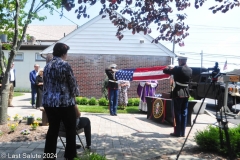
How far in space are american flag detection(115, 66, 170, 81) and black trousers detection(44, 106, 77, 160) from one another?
613 centimetres

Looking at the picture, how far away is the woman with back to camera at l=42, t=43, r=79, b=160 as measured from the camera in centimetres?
407

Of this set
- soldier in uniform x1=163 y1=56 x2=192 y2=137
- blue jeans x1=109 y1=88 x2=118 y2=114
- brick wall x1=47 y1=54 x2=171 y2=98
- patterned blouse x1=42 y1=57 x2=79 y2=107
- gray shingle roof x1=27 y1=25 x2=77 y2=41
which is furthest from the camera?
gray shingle roof x1=27 y1=25 x2=77 y2=41

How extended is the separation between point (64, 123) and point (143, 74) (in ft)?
21.5

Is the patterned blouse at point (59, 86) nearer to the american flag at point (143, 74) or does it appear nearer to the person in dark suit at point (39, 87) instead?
the american flag at point (143, 74)

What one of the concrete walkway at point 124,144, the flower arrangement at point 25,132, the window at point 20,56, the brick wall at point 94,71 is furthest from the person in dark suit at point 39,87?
the window at point 20,56

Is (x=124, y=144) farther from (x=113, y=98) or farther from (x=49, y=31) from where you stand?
(x=49, y=31)

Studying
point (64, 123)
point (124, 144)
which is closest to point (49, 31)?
point (124, 144)

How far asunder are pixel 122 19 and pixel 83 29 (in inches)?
479

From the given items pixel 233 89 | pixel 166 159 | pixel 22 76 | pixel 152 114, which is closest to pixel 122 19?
pixel 166 159

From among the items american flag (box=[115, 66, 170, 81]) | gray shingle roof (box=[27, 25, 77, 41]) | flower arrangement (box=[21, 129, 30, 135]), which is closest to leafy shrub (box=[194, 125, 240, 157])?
flower arrangement (box=[21, 129, 30, 135])

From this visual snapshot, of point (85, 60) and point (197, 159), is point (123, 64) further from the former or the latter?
point (197, 159)

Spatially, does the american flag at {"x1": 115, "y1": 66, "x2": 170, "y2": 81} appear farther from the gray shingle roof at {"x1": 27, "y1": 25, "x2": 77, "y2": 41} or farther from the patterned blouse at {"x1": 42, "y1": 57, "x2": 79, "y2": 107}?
the gray shingle roof at {"x1": 27, "y1": 25, "x2": 77, "y2": 41}

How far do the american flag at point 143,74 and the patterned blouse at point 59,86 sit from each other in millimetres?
6160

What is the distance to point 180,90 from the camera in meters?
6.42
